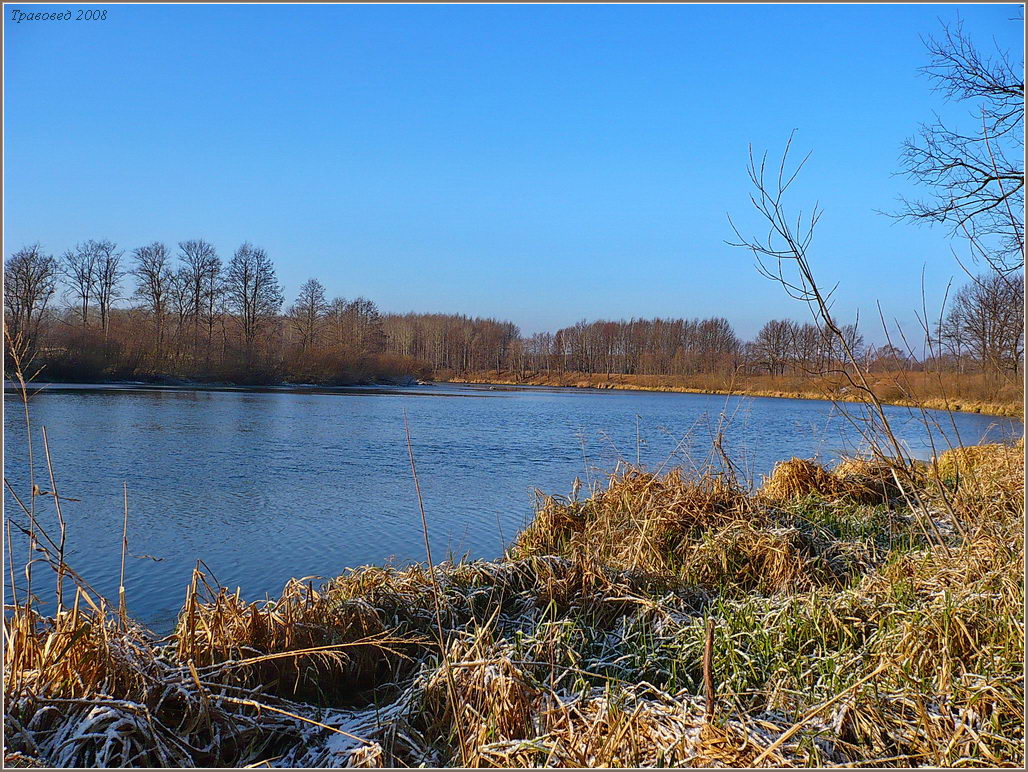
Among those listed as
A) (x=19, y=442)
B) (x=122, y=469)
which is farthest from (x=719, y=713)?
(x=19, y=442)

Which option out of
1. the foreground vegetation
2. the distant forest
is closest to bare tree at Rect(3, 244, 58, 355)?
the distant forest

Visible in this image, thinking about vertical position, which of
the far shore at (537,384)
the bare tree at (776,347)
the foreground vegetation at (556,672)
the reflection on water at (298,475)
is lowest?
the reflection on water at (298,475)

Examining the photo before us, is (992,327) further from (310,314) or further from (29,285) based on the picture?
(310,314)

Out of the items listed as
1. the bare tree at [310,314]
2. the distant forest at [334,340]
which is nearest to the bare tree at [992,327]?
the distant forest at [334,340]

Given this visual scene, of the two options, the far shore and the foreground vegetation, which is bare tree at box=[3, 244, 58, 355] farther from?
the foreground vegetation

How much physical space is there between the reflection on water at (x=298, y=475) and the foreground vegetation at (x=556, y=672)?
1.04 meters

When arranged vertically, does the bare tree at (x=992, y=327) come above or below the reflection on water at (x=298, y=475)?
above

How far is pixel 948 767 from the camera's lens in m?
2.40

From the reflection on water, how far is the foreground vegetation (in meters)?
1.04

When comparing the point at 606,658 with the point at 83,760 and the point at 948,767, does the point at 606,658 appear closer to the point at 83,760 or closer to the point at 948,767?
the point at 948,767

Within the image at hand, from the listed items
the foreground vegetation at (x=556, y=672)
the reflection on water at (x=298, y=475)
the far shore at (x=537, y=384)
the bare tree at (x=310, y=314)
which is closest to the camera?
the foreground vegetation at (x=556, y=672)

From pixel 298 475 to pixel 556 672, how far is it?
9.14 meters

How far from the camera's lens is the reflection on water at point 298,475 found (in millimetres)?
6947

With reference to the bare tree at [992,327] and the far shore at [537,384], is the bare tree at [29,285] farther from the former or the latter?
the bare tree at [992,327]
